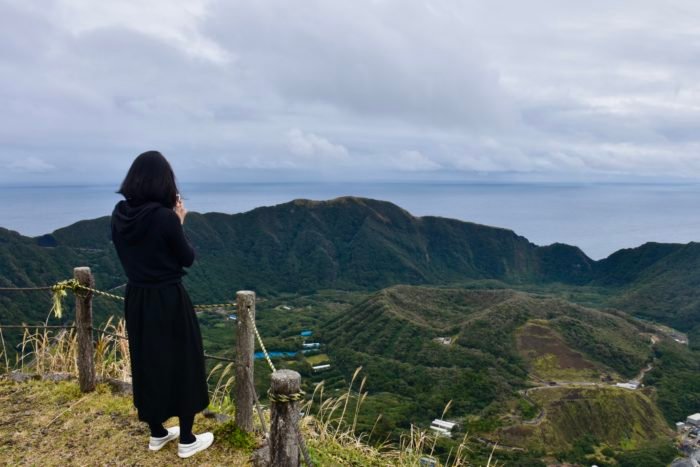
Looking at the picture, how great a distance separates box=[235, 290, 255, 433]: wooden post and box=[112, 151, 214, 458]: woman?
37 centimetres

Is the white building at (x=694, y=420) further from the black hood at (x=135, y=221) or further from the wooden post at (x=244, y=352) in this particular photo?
the black hood at (x=135, y=221)

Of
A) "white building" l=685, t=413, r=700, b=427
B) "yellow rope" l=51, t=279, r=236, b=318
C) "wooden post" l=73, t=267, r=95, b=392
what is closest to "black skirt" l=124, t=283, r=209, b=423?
"yellow rope" l=51, t=279, r=236, b=318

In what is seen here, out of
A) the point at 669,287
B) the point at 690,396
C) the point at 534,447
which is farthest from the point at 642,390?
the point at 669,287

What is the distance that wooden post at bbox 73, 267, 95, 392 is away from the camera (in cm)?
531

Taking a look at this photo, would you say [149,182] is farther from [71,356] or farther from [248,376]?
[71,356]

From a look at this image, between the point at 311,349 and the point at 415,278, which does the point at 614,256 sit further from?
the point at 311,349

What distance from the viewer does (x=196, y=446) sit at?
4.23 m

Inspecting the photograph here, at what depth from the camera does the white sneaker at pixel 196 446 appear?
417 cm

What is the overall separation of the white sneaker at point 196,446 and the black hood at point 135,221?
1.99m

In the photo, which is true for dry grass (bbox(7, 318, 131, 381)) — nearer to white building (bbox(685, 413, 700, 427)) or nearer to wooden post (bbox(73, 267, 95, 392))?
wooden post (bbox(73, 267, 95, 392))

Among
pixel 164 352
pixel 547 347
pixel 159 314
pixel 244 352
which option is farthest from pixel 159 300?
pixel 547 347

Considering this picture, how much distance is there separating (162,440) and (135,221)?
2197 millimetres

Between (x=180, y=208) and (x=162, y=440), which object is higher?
(x=180, y=208)

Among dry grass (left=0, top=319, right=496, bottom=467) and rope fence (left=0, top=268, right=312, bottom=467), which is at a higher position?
rope fence (left=0, top=268, right=312, bottom=467)
